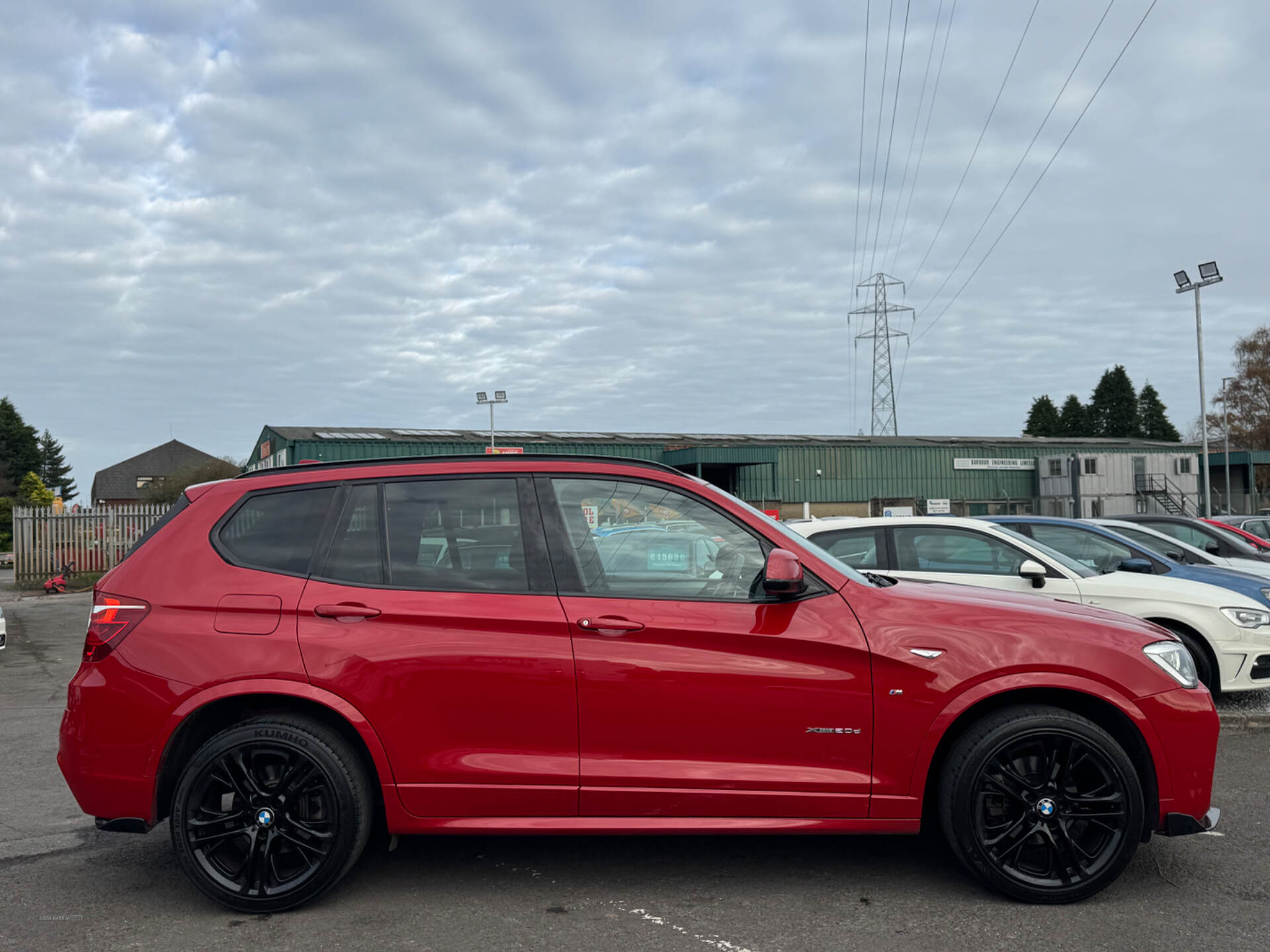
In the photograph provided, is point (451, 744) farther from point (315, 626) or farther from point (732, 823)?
point (732, 823)

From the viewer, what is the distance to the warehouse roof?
44.6 metres

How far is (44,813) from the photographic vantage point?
538cm

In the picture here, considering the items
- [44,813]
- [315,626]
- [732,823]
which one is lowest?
[44,813]

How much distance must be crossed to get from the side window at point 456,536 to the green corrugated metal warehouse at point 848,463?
40506 mm

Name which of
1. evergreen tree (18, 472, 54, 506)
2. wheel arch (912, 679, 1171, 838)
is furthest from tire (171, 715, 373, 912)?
evergreen tree (18, 472, 54, 506)

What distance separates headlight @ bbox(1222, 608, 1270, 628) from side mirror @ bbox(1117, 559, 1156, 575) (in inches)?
26.7

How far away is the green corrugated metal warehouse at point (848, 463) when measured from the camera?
47.8 meters

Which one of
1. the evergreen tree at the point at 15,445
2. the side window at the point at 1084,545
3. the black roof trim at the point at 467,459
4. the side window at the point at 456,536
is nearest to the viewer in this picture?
the side window at the point at 456,536

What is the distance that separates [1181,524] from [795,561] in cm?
1137

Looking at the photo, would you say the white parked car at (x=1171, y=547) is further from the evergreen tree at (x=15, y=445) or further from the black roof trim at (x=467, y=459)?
the evergreen tree at (x=15, y=445)

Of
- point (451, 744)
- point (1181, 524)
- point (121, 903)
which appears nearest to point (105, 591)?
point (121, 903)

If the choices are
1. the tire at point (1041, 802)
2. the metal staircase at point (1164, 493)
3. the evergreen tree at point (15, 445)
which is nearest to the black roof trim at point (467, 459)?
the tire at point (1041, 802)

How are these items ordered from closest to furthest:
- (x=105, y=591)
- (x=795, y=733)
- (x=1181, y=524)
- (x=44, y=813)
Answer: (x=795, y=733)
(x=105, y=591)
(x=44, y=813)
(x=1181, y=524)

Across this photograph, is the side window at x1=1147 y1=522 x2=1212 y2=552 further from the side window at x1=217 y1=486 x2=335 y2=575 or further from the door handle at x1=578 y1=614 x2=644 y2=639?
the side window at x1=217 y1=486 x2=335 y2=575
